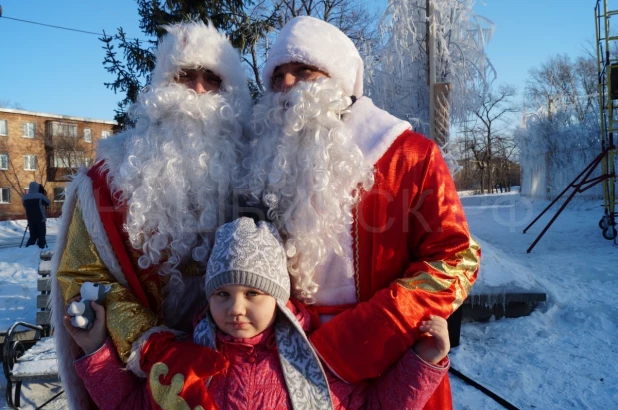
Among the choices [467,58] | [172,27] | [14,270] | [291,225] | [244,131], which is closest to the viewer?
[291,225]

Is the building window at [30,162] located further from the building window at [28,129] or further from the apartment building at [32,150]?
the building window at [28,129]

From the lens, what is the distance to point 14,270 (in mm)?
8070

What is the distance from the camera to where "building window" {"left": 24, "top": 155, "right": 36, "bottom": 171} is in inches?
1259

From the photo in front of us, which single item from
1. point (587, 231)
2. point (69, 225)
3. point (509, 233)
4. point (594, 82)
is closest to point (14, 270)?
point (69, 225)

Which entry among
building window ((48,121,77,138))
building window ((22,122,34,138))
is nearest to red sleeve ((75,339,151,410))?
building window ((48,121,77,138))

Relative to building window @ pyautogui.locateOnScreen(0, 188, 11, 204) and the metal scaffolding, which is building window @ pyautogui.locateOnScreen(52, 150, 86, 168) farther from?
the metal scaffolding

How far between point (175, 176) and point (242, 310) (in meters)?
0.60

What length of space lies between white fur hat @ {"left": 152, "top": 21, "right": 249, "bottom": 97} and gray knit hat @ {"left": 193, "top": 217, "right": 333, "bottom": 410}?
798 mm

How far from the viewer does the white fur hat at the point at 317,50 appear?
1.79m

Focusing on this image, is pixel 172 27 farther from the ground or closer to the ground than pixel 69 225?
farther from the ground

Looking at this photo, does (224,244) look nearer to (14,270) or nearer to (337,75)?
(337,75)

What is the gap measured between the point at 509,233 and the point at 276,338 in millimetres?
10751

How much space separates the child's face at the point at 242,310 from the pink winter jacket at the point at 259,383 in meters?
0.04

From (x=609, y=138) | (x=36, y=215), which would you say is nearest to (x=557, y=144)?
(x=609, y=138)
